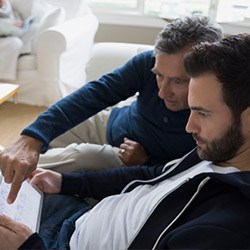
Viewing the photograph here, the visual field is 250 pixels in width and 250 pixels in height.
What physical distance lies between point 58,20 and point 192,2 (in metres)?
1.55

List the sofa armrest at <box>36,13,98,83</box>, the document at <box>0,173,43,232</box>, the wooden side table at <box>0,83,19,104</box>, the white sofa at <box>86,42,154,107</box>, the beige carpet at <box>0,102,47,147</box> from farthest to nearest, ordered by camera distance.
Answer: the sofa armrest at <box>36,13,98,83</box> < the wooden side table at <box>0,83,19,104</box> < the white sofa at <box>86,42,154,107</box> < the beige carpet at <box>0,102,47,147</box> < the document at <box>0,173,43,232</box>

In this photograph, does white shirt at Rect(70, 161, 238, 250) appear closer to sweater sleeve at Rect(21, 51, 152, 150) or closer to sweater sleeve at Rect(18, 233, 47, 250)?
sweater sleeve at Rect(18, 233, 47, 250)

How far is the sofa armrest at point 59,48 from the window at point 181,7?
64cm

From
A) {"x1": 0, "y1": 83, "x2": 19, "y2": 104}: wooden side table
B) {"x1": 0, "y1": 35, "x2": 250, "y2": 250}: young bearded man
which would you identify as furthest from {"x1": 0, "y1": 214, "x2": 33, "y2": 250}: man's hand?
{"x1": 0, "y1": 83, "x2": 19, "y2": 104}: wooden side table

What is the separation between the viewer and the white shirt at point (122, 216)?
3.04ft

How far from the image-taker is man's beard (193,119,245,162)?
2.93 ft

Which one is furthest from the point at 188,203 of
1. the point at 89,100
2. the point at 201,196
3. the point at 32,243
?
the point at 89,100

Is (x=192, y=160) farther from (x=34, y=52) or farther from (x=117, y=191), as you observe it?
(x=34, y=52)

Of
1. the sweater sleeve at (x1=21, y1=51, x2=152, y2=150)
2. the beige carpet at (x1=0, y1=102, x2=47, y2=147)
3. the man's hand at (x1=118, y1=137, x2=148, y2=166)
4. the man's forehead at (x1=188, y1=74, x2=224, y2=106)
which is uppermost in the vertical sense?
the man's forehead at (x1=188, y1=74, x2=224, y2=106)

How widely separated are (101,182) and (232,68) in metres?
0.63

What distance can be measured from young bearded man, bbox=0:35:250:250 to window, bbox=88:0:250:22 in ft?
7.12

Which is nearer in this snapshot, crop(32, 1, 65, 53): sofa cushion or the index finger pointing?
the index finger pointing

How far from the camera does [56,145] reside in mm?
1789

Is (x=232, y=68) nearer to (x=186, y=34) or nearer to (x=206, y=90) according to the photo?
(x=206, y=90)
